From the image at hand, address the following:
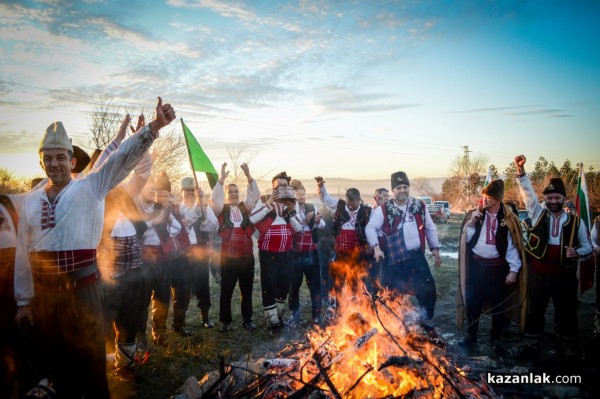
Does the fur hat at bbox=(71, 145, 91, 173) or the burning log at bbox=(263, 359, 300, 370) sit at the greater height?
the fur hat at bbox=(71, 145, 91, 173)

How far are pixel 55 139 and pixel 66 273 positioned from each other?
1130 millimetres

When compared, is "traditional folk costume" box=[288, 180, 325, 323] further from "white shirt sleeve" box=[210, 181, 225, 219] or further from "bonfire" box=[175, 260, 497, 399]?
"bonfire" box=[175, 260, 497, 399]

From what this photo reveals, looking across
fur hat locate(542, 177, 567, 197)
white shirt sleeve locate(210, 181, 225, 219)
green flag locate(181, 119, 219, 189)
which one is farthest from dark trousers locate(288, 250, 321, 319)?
fur hat locate(542, 177, 567, 197)

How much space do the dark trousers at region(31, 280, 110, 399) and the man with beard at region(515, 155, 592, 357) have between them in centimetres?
556

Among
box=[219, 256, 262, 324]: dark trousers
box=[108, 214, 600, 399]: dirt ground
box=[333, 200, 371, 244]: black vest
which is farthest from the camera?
box=[333, 200, 371, 244]: black vest

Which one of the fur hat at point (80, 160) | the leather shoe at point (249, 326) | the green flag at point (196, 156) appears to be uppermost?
the green flag at point (196, 156)

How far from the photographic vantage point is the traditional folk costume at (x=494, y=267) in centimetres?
502

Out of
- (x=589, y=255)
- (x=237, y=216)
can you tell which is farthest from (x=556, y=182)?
(x=237, y=216)

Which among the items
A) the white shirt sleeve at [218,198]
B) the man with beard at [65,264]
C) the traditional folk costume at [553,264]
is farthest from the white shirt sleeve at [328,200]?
the man with beard at [65,264]

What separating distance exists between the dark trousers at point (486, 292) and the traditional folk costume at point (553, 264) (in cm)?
40

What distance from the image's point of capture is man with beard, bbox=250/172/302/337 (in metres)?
5.91

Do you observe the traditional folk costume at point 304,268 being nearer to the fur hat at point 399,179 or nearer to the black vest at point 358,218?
the black vest at point 358,218

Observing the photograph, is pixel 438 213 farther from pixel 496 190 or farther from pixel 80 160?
pixel 80 160

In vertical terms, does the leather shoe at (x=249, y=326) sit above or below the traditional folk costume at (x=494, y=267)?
below
